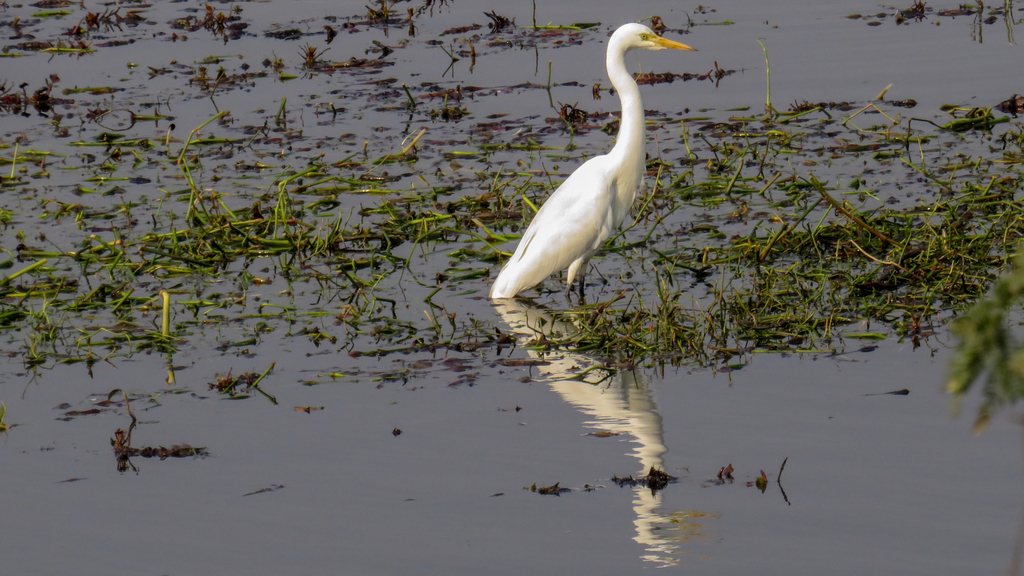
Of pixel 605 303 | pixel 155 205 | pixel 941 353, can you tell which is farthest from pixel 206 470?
pixel 155 205

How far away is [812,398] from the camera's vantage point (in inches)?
210

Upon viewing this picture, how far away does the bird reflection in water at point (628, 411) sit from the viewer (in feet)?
14.0

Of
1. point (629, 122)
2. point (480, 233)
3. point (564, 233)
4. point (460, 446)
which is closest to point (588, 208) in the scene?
point (564, 233)

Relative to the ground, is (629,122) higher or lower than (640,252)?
higher

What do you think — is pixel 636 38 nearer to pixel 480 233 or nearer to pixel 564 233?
pixel 564 233

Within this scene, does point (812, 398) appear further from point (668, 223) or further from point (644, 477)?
point (668, 223)

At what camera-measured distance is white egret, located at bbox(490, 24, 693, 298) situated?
22.7ft

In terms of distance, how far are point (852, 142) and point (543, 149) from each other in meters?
2.51

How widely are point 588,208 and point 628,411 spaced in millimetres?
1972

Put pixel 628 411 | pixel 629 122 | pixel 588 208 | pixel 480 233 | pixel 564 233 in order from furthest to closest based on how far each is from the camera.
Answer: pixel 480 233, pixel 629 122, pixel 588 208, pixel 564 233, pixel 628 411

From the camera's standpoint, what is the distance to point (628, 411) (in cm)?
537

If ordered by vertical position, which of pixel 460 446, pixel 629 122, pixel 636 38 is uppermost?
pixel 636 38

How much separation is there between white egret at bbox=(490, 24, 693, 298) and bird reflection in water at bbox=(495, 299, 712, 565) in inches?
11.1

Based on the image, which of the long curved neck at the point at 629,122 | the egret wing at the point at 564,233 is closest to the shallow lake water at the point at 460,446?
the egret wing at the point at 564,233
